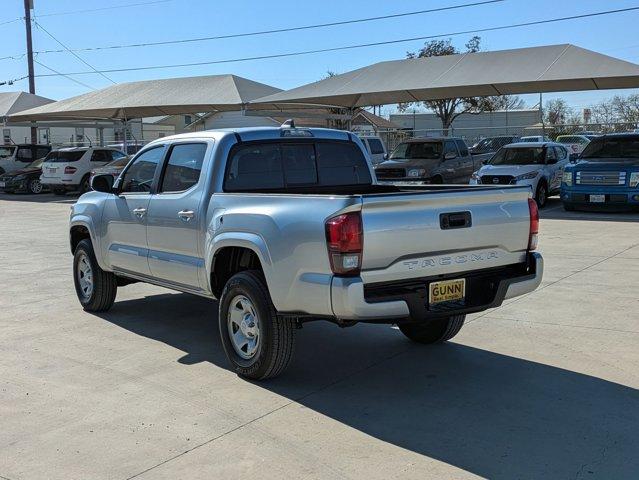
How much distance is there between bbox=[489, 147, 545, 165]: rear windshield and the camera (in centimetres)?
1848

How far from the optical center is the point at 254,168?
5.99 m

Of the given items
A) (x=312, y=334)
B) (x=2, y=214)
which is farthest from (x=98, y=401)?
(x=2, y=214)

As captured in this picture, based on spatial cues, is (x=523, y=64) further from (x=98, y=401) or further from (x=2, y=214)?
(x=98, y=401)

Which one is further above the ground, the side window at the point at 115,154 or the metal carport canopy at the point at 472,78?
the metal carport canopy at the point at 472,78

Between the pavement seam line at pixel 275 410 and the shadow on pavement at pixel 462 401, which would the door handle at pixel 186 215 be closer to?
the shadow on pavement at pixel 462 401

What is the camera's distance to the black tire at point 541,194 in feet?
59.5

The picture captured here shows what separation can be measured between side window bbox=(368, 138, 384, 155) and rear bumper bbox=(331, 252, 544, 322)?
21149 millimetres

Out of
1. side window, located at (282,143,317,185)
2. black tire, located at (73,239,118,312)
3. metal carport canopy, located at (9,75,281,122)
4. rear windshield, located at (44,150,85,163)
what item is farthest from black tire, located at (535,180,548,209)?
rear windshield, located at (44,150,85,163)

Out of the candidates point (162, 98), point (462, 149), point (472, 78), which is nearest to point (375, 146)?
point (462, 149)

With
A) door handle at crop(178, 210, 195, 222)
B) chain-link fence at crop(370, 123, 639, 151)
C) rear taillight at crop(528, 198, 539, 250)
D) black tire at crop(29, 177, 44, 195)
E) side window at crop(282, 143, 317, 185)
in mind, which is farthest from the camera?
black tire at crop(29, 177, 44, 195)

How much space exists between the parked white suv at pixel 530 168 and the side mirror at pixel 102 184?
1226 cm

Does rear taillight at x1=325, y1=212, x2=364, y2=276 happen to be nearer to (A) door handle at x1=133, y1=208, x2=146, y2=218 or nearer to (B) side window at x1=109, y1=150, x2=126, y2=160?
(A) door handle at x1=133, y1=208, x2=146, y2=218

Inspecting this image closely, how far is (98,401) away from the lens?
195 inches

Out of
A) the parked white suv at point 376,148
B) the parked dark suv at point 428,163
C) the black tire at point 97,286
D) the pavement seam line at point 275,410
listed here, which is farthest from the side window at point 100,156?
the pavement seam line at point 275,410
